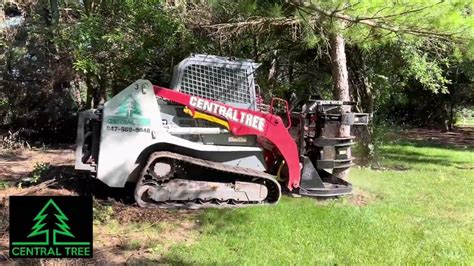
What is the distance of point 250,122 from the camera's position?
21.9ft

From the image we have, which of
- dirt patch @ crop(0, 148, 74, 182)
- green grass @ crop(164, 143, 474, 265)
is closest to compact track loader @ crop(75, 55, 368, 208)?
green grass @ crop(164, 143, 474, 265)

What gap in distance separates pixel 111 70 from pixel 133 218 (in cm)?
547

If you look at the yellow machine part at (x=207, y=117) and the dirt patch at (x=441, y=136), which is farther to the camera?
the dirt patch at (x=441, y=136)

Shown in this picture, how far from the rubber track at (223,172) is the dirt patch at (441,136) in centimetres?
1331

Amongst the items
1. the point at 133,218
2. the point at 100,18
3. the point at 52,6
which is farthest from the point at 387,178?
the point at 52,6

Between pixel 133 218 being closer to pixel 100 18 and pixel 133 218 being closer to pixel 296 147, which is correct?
pixel 296 147

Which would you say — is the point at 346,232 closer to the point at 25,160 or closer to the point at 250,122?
the point at 250,122

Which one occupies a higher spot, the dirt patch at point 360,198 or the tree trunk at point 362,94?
the tree trunk at point 362,94

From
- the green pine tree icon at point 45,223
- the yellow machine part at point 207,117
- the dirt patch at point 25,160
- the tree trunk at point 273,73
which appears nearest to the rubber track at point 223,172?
the yellow machine part at point 207,117

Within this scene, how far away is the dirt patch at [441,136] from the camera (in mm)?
19892

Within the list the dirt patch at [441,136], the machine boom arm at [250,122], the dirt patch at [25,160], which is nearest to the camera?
the machine boom arm at [250,122]

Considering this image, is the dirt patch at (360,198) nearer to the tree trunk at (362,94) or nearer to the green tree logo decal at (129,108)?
the green tree logo decal at (129,108)

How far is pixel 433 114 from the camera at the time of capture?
2573cm

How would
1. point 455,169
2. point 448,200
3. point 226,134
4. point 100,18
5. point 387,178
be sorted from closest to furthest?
point 226,134 → point 448,200 → point 387,178 → point 100,18 → point 455,169
